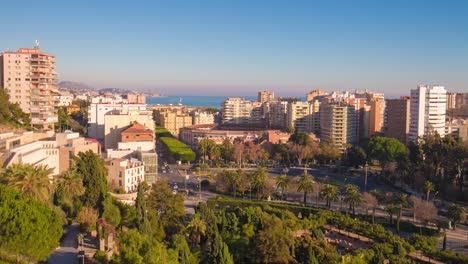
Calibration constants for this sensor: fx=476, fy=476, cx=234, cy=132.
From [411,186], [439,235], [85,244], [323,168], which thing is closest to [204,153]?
[323,168]

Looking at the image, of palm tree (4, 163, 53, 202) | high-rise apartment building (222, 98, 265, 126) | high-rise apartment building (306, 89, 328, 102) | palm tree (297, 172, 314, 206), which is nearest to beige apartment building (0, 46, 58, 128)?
palm tree (297, 172, 314, 206)

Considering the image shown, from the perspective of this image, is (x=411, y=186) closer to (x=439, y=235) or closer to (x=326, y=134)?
(x=439, y=235)

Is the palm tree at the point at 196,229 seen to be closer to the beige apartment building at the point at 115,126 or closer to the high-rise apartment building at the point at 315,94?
the beige apartment building at the point at 115,126

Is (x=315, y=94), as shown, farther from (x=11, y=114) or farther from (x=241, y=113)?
(x=11, y=114)

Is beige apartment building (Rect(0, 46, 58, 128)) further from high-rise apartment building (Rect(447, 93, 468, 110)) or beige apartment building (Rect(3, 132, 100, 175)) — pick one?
high-rise apartment building (Rect(447, 93, 468, 110))

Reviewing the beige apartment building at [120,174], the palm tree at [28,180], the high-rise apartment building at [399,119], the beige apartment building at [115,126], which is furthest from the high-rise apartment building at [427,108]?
the palm tree at [28,180]

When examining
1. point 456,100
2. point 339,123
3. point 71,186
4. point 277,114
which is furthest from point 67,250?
point 456,100
